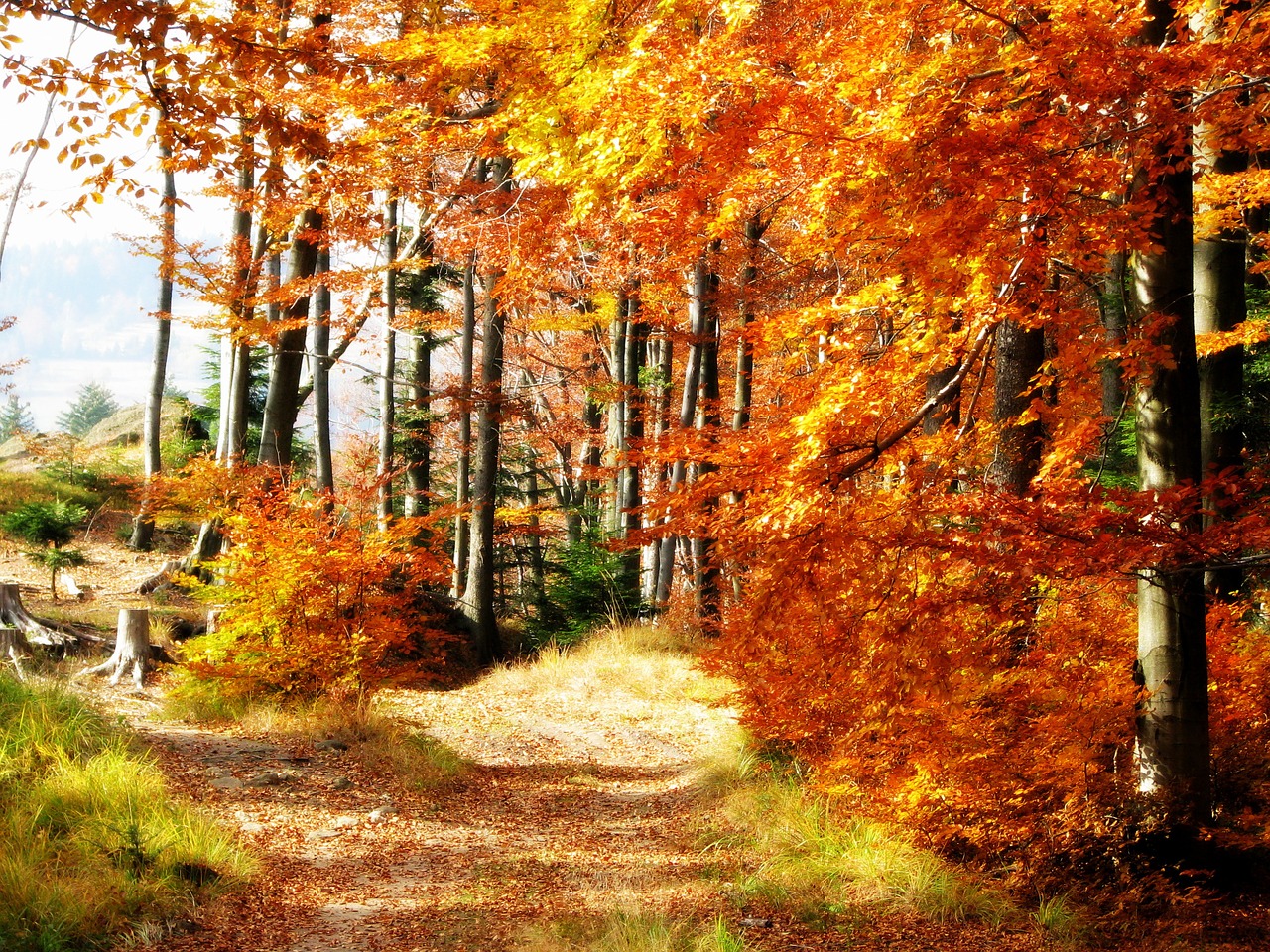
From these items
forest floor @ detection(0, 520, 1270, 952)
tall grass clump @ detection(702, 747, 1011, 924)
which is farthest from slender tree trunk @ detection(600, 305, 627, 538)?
tall grass clump @ detection(702, 747, 1011, 924)

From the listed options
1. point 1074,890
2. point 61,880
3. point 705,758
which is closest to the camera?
point 61,880

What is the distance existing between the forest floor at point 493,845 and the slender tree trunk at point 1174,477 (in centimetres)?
91

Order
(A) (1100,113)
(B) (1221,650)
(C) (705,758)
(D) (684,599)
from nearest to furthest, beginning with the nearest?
(A) (1100,113), (B) (1221,650), (C) (705,758), (D) (684,599)

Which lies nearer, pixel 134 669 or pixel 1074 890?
pixel 1074 890

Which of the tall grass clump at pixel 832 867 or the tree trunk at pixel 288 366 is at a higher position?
the tree trunk at pixel 288 366

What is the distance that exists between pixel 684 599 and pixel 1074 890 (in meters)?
8.45

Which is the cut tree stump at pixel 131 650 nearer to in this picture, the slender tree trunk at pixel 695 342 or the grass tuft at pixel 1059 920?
the slender tree trunk at pixel 695 342

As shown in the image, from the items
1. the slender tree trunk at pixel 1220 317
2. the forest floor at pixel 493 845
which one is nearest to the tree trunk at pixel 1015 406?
the slender tree trunk at pixel 1220 317

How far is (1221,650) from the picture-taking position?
6.56 metres

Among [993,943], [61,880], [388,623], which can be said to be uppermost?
[388,623]

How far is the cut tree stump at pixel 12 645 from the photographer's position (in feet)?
28.3

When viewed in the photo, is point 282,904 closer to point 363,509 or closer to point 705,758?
point 705,758

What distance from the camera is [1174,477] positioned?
18.5 ft

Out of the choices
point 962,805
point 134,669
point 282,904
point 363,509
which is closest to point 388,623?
point 363,509
